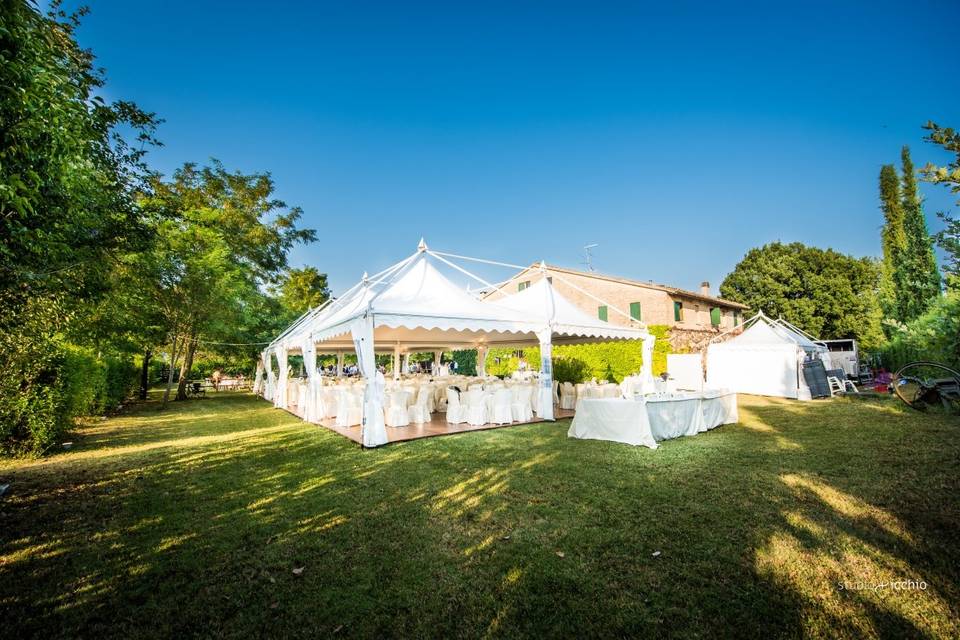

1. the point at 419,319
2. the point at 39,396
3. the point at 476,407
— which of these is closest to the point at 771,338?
the point at 476,407

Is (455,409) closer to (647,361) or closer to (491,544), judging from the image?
(647,361)

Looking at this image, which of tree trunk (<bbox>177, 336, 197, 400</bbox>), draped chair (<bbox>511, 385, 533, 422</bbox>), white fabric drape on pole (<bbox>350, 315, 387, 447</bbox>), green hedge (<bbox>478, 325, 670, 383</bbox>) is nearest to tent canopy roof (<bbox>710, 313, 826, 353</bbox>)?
green hedge (<bbox>478, 325, 670, 383</bbox>)

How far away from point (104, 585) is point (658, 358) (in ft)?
58.7

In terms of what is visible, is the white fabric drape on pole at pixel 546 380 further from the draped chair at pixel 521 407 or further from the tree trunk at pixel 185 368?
the tree trunk at pixel 185 368

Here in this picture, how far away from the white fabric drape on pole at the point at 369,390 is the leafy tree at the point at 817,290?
2965 centimetres

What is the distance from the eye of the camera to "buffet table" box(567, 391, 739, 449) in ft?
20.6

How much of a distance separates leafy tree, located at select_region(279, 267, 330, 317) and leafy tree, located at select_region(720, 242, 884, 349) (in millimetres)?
33169

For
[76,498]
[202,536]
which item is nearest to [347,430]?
[76,498]

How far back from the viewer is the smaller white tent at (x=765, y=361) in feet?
44.9

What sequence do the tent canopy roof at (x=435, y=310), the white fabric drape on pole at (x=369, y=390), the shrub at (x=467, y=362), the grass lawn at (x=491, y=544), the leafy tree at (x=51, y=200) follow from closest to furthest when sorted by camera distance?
the grass lawn at (x=491, y=544)
the leafy tree at (x=51, y=200)
the white fabric drape on pole at (x=369, y=390)
the tent canopy roof at (x=435, y=310)
the shrub at (x=467, y=362)

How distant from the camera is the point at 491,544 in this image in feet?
10.0

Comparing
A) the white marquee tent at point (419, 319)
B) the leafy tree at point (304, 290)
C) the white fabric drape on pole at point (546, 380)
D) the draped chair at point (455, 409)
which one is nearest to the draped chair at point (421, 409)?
the draped chair at point (455, 409)

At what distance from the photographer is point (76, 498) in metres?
4.25

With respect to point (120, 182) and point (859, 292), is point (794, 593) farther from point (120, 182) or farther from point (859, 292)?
point (859, 292)
